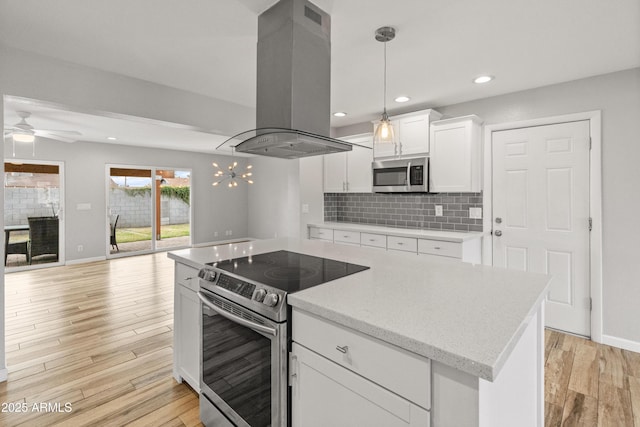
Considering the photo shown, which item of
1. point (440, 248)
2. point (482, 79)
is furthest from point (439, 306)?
point (482, 79)

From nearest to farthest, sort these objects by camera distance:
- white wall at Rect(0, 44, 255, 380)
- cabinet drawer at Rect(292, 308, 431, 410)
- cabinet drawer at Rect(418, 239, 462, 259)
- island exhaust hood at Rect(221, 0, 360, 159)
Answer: cabinet drawer at Rect(292, 308, 431, 410)
island exhaust hood at Rect(221, 0, 360, 159)
white wall at Rect(0, 44, 255, 380)
cabinet drawer at Rect(418, 239, 462, 259)

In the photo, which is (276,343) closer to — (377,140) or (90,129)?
(377,140)

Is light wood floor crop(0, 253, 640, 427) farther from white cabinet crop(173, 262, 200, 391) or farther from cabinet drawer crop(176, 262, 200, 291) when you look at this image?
cabinet drawer crop(176, 262, 200, 291)

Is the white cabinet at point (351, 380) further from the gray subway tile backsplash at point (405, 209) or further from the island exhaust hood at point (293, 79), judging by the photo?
the gray subway tile backsplash at point (405, 209)

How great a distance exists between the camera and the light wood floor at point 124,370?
193 cm

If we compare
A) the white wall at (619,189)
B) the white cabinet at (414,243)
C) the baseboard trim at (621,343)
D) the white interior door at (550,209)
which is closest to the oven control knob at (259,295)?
the white cabinet at (414,243)

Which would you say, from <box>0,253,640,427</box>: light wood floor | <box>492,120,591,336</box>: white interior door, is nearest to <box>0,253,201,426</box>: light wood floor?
<box>0,253,640,427</box>: light wood floor

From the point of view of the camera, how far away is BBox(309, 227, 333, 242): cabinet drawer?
4.30 metres

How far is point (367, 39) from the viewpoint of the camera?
7.30ft

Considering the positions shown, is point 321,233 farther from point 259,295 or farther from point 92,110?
point 259,295

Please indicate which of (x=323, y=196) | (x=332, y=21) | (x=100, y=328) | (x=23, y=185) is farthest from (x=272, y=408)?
(x=23, y=185)

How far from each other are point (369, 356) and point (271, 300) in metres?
0.47

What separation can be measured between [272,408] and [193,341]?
90 centimetres

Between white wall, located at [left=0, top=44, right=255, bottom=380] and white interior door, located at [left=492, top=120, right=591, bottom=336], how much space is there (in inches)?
117
